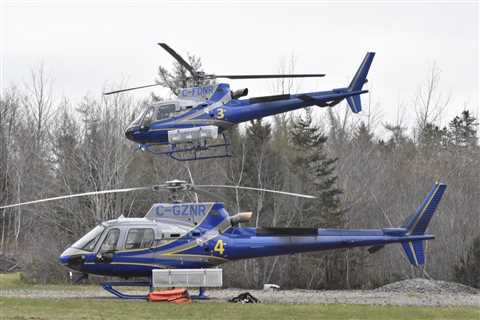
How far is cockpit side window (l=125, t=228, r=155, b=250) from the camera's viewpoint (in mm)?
22141

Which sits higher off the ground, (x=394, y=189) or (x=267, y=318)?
(x=394, y=189)

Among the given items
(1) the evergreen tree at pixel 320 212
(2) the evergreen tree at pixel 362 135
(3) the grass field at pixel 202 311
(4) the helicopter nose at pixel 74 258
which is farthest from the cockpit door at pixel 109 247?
(2) the evergreen tree at pixel 362 135

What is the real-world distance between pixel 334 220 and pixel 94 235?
1787 centimetres

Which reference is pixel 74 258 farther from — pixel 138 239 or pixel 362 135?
pixel 362 135

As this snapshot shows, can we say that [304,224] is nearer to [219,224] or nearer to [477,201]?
[477,201]

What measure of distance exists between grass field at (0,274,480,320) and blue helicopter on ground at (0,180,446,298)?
5.16ft

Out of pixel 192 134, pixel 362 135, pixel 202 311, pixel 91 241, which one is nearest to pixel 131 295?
pixel 91 241

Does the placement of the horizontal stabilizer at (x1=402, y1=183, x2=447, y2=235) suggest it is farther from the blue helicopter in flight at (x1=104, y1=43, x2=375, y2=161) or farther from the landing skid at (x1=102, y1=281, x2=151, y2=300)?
the landing skid at (x1=102, y1=281, x2=151, y2=300)

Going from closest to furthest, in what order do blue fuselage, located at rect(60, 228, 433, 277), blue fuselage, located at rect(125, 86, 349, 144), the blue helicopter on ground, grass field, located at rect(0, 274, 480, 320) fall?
1. grass field, located at rect(0, 274, 480, 320)
2. blue fuselage, located at rect(60, 228, 433, 277)
3. the blue helicopter on ground
4. blue fuselage, located at rect(125, 86, 349, 144)

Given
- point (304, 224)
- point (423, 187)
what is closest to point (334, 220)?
point (304, 224)

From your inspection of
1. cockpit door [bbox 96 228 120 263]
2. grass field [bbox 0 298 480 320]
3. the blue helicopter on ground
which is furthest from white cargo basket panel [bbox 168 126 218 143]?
grass field [bbox 0 298 480 320]

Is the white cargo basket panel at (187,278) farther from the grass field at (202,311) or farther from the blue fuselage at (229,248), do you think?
the grass field at (202,311)

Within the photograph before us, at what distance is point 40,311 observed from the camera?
18.0 m

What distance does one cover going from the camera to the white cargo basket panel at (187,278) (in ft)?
70.5
